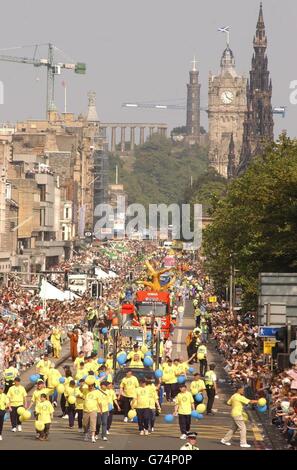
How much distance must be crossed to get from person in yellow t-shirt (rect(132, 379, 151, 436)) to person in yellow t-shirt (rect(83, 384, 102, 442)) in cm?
122

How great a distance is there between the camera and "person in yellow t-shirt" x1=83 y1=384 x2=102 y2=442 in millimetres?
35938

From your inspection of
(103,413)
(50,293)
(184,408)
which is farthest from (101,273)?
(103,413)

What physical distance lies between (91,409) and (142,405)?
169 centimetres

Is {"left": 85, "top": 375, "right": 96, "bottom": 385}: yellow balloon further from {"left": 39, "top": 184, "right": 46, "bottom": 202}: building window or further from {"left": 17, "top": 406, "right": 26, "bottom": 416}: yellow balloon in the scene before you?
{"left": 39, "top": 184, "right": 46, "bottom": 202}: building window

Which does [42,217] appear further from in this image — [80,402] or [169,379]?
[80,402]

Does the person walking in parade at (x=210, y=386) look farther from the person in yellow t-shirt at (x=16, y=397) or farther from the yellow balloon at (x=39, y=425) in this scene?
the yellow balloon at (x=39, y=425)

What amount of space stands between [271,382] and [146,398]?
19.3ft

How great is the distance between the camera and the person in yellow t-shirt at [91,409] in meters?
35.9

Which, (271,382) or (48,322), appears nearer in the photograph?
(271,382)

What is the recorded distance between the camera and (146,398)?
3725 centimetres

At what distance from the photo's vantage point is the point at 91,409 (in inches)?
1416

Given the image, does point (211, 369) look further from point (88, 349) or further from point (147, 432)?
point (88, 349)
